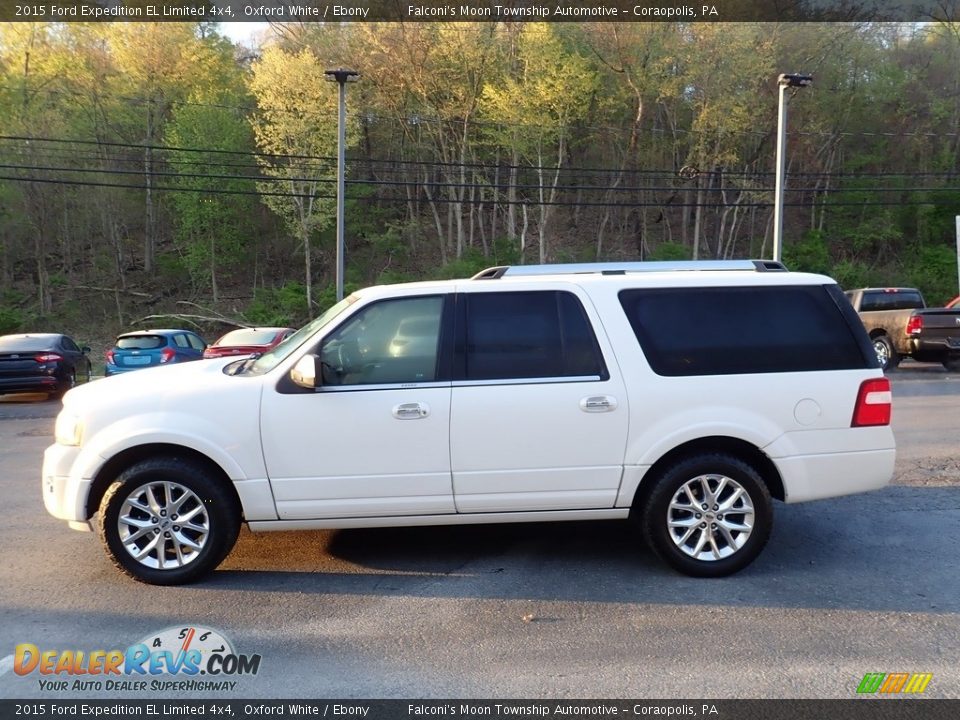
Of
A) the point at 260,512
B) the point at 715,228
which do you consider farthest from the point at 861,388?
the point at 715,228

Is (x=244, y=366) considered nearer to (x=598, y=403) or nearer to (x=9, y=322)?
(x=598, y=403)

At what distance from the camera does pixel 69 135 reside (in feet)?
116

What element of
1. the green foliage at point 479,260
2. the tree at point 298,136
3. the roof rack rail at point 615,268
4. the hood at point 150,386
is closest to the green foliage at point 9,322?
the tree at point 298,136

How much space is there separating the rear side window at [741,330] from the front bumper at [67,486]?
139 inches

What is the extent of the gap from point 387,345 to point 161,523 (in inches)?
68.6

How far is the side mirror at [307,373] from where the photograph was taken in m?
4.48

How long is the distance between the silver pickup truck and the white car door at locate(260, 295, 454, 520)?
1403 centimetres

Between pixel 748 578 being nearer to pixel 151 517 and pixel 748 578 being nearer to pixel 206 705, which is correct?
pixel 206 705

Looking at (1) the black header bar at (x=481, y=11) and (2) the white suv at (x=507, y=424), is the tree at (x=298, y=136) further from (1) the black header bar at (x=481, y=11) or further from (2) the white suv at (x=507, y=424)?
(2) the white suv at (x=507, y=424)

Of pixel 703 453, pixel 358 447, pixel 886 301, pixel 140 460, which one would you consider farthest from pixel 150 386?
pixel 886 301

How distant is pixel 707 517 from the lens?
4.63 meters

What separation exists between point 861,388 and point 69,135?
1536 inches

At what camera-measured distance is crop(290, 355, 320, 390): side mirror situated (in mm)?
4477

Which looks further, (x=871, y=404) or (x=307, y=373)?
(x=871, y=404)
